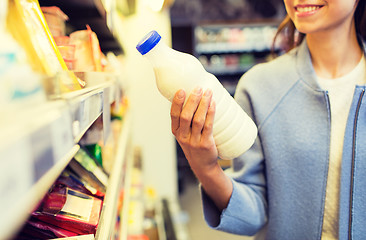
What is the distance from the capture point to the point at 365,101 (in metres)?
0.99

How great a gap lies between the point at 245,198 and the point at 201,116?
0.50 metres

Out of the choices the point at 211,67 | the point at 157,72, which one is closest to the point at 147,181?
the point at 211,67

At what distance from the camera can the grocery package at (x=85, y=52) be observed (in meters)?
0.94

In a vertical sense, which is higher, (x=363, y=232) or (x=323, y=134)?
(x=323, y=134)

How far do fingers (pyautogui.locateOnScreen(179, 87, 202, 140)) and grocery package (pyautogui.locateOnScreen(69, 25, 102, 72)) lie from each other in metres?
0.37

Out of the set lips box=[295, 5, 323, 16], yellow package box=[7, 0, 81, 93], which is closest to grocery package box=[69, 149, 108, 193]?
yellow package box=[7, 0, 81, 93]

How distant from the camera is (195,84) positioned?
2.37 feet

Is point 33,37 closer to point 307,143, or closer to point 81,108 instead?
point 81,108

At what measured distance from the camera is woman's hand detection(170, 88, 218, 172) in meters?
0.70

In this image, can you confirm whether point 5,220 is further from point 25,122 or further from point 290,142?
point 290,142

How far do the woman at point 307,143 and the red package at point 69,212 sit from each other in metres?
0.33

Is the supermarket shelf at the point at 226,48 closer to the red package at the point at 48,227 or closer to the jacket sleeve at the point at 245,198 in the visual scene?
the jacket sleeve at the point at 245,198

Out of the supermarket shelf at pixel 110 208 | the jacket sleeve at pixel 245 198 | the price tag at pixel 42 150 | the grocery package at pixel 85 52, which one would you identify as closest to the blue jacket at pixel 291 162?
the jacket sleeve at pixel 245 198

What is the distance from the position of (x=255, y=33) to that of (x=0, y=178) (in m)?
5.13
